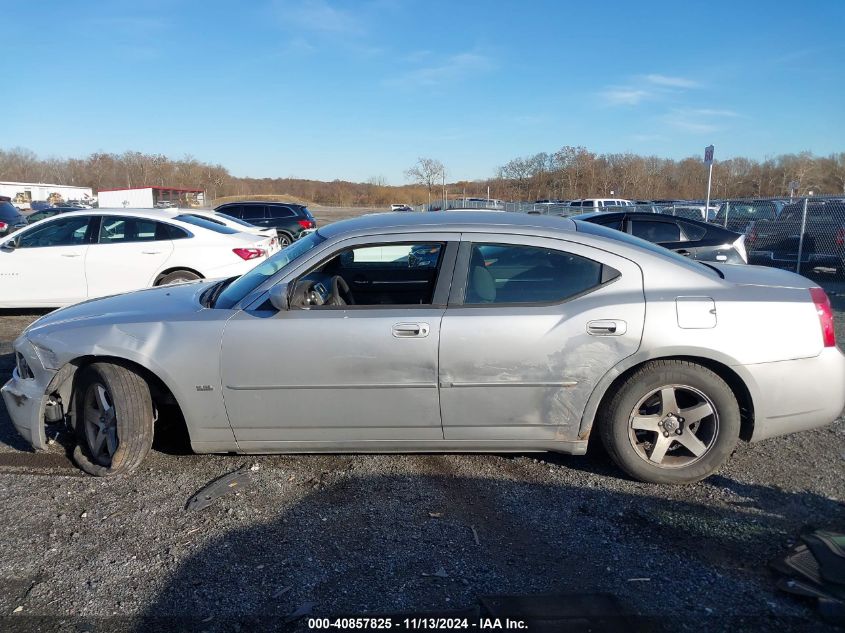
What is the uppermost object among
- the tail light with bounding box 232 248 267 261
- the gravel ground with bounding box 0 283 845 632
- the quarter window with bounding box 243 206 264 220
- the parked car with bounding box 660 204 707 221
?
the parked car with bounding box 660 204 707 221

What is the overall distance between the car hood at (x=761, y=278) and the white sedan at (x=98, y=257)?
654 cm

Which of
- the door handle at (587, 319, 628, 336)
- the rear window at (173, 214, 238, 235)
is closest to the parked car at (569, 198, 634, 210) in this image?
the rear window at (173, 214, 238, 235)

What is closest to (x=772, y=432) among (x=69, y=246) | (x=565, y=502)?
(x=565, y=502)

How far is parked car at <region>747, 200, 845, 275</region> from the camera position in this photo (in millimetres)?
12469

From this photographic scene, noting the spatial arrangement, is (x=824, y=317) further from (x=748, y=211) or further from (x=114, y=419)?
(x=748, y=211)

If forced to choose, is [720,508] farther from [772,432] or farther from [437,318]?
[437,318]

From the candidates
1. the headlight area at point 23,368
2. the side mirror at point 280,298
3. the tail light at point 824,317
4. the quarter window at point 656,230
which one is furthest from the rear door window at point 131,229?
the tail light at point 824,317

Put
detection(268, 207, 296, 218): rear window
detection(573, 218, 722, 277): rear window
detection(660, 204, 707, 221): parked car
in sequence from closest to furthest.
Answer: detection(573, 218, 722, 277): rear window
detection(660, 204, 707, 221): parked car
detection(268, 207, 296, 218): rear window

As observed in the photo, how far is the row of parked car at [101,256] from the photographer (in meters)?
8.47

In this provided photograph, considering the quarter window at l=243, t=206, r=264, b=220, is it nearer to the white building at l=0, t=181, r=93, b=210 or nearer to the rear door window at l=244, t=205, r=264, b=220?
the rear door window at l=244, t=205, r=264, b=220

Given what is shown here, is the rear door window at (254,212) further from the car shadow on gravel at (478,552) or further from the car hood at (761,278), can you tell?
the car hood at (761,278)

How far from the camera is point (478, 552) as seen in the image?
300 centimetres

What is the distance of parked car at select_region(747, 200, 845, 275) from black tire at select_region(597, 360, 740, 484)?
1107 centimetres

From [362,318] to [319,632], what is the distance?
1660mm
